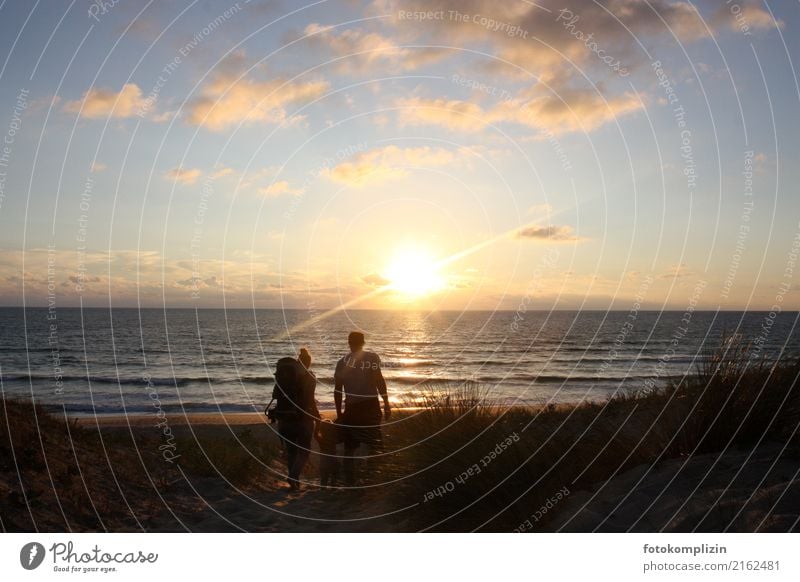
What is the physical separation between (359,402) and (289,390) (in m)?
1.06

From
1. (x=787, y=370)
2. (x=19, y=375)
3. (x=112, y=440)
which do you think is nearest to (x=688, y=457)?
(x=787, y=370)

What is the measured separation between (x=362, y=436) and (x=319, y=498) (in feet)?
3.43

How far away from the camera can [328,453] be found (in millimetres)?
9867

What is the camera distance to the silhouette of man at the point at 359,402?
9141mm

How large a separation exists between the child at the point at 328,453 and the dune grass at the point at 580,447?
5.88 feet

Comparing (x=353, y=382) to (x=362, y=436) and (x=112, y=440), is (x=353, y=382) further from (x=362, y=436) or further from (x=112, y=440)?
(x=112, y=440)

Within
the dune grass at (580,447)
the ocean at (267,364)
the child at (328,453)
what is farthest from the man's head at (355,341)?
the ocean at (267,364)

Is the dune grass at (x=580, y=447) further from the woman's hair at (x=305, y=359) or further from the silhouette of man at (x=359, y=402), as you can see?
the woman's hair at (x=305, y=359)

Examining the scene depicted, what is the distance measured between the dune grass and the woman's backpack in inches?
85.9

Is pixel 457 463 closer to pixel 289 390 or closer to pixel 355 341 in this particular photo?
pixel 355 341

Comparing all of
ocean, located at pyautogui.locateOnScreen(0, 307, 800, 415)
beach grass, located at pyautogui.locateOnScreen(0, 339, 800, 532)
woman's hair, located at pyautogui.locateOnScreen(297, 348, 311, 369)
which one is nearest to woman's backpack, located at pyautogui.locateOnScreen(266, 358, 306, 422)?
woman's hair, located at pyautogui.locateOnScreen(297, 348, 311, 369)

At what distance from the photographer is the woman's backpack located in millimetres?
9352

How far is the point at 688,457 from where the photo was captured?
6.57 m
